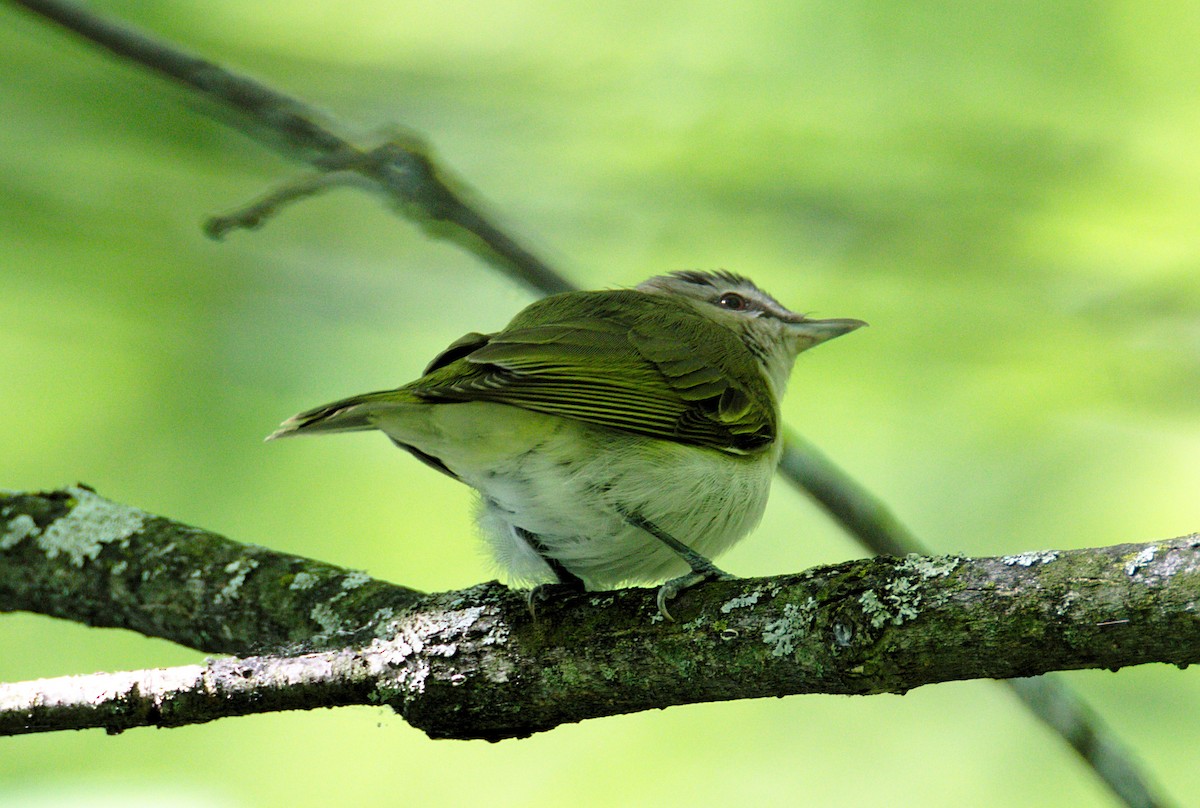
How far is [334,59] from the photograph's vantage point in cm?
457

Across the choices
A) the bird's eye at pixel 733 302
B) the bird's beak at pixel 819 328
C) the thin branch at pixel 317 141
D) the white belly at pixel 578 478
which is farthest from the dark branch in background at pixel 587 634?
the bird's eye at pixel 733 302

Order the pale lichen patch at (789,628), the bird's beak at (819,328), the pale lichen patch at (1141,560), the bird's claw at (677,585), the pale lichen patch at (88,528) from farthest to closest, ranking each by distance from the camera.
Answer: the bird's beak at (819,328)
the pale lichen patch at (88,528)
the bird's claw at (677,585)
the pale lichen patch at (789,628)
the pale lichen patch at (1141,560)

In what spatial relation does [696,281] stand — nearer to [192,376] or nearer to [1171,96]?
[1171,96]

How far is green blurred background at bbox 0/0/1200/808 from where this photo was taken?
4.30 metres

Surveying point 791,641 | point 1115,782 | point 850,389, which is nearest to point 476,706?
point 791,641

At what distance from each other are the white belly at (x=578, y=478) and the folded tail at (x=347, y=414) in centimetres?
9

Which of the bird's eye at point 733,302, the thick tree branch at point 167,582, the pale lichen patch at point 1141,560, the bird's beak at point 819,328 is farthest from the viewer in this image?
the bird's eye at point 733,302

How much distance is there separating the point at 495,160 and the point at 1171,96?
3002 mm

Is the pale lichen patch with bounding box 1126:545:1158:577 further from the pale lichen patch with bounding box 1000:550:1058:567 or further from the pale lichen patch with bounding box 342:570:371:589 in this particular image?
the pale lichen patch with bounding box 342:570:371:589

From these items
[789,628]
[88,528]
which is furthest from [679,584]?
[88,528]

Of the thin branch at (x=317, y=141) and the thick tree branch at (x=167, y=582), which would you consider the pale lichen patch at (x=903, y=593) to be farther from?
the thin branch at (x=317, y=141)

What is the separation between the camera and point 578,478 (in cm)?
306

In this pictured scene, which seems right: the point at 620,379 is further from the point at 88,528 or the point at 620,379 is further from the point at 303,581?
the point at 88,528

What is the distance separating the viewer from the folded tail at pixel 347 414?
112 inches
